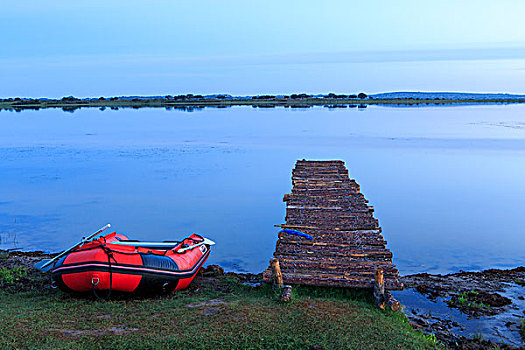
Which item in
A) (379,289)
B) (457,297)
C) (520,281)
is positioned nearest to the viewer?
(379,289)

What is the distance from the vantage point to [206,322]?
7188 mm

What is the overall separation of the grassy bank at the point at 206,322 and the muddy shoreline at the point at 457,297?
2.67 ft

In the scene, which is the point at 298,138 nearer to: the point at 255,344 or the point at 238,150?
the point at 238,150

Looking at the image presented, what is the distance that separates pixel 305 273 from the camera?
9164mm

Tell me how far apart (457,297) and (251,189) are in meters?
12.6

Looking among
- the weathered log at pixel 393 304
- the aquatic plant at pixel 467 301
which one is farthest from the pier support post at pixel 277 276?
the aquatic plant at pixel 467 301

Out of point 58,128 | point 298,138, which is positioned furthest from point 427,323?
point 58,128

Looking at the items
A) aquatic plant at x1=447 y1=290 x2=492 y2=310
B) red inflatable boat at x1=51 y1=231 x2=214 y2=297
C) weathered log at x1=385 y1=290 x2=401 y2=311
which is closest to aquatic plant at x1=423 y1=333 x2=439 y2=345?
weathered log at x1=385 y1=290 x2=401 y2=311

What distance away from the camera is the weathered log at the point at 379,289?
26.9 ft

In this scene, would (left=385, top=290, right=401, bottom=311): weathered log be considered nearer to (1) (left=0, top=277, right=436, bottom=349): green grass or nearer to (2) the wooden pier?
(1) (left=0, top=277, right=436, bottom=349): green grass

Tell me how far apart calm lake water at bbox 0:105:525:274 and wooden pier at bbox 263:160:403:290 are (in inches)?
56.8

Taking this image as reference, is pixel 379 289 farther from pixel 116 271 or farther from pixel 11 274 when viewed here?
pixel 11 274

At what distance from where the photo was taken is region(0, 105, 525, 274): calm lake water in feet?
44.4

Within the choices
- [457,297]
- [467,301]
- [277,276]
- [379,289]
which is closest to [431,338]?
[379,289]
